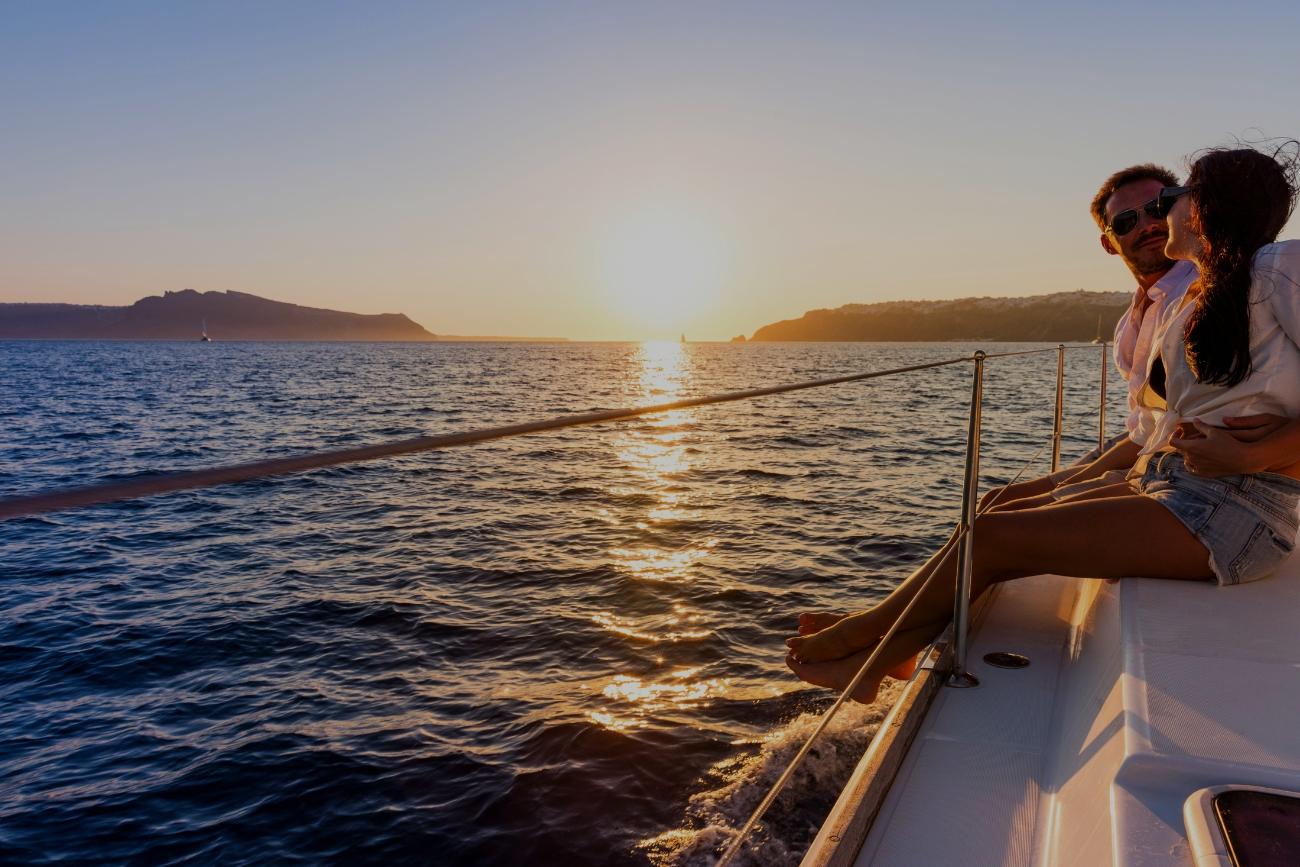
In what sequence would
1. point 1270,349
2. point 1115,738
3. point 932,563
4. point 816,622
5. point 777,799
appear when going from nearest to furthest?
point 1115,738, point 1270,349, point 932,563, point 816,622, point 777,799

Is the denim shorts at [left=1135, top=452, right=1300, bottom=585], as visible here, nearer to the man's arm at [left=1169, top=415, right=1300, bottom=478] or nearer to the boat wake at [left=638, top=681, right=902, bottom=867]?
the man's arm at [left=1169, top=415, right=1300, bottom=478]

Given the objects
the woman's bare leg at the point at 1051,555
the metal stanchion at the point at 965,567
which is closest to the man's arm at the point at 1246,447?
the woman's bare leg at the point at 1051,555

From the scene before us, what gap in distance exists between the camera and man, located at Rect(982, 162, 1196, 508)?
284cm

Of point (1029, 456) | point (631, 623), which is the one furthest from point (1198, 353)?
point (1029, 456)

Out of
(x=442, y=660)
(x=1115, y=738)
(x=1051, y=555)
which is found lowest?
(x=442, y=660)

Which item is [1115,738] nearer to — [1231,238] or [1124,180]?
[1231,238]

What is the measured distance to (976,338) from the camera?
133500 mm

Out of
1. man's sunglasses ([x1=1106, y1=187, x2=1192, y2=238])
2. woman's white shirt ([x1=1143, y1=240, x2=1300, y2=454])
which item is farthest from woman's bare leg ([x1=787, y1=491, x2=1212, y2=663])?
man's sunglasses ([x1=1106, y1=187, x2=1192, y2=238])

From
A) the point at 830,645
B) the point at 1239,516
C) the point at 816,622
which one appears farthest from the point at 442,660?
the point at 1239,516

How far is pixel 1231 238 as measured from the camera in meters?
1.98

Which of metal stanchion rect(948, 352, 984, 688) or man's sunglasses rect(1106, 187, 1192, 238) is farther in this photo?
man's sunglasses rect(1106, 187, 1192, 238)

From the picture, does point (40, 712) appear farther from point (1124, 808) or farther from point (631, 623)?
point (1124, 808)

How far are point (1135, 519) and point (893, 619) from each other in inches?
24.5

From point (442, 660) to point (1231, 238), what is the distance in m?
4.74
